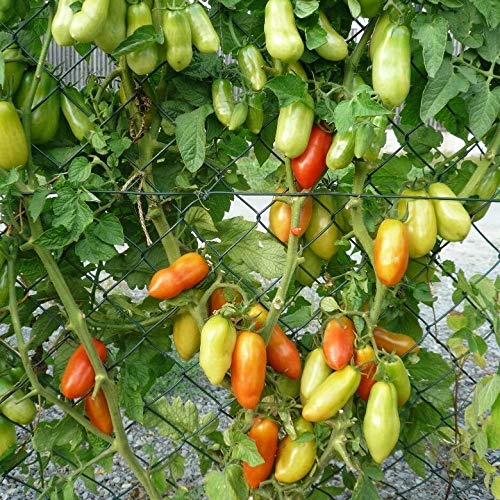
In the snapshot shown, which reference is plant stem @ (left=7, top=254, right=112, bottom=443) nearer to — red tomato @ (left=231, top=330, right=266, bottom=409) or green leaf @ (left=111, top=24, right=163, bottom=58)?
red tomato @ (left=231, top=330, right=266, bottom=409)

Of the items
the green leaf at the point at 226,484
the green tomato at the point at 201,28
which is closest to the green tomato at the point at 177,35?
the green tomato at the point at 201,28

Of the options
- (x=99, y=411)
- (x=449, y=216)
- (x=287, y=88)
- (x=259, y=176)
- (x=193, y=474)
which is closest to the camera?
(x=287, y=88)

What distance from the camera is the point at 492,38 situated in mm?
1223

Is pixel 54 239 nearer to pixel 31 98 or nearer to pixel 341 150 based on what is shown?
pixel 31 98

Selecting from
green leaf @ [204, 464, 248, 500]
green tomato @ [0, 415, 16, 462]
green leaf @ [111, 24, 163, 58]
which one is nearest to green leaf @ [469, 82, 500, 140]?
green leaf @ [111, 24, 163, 58]

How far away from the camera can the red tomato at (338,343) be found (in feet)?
4.27

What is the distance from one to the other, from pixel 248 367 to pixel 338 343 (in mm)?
189

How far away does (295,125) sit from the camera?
1210 millimetres

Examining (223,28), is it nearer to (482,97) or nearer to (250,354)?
(482,97)

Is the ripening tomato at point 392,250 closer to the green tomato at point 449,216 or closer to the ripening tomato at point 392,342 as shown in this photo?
the green tomato at point 449,216

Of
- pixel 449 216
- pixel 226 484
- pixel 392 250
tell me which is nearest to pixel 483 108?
pixel 449 216

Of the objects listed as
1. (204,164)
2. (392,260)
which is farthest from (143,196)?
(392,260)

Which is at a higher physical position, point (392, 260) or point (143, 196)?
point (143, 196)

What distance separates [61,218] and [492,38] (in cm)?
84
